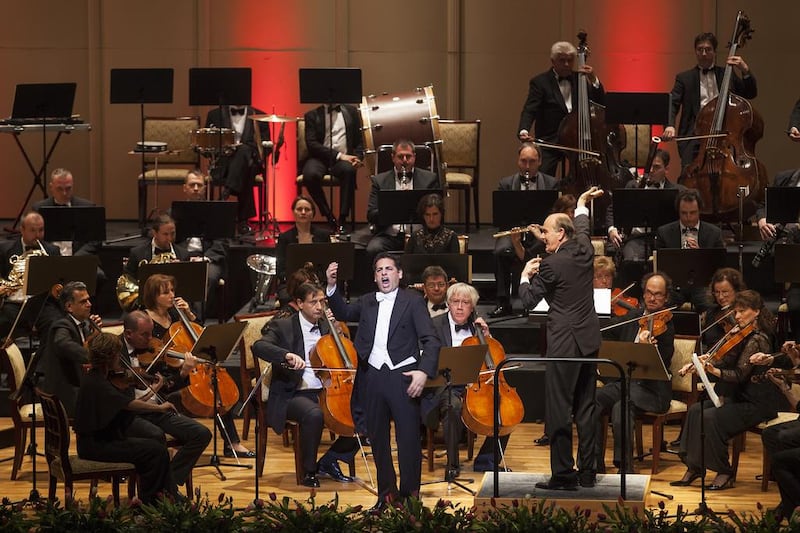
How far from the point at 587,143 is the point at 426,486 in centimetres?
367

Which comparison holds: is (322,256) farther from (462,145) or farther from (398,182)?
(462,145)

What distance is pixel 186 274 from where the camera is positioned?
8516 millimetres

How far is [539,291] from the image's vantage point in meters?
6.93

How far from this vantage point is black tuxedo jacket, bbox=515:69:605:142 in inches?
424

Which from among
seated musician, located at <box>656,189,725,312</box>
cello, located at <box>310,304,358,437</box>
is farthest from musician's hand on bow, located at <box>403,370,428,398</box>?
seated musician, located at <box>656,189,725,312</box>

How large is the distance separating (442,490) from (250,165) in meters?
4.61

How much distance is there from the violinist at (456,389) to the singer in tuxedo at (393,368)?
2.81ft

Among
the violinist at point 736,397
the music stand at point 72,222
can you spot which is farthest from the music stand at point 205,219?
the violinist at point 736,397

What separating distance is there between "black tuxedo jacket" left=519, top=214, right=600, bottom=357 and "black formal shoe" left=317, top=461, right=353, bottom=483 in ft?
5.28

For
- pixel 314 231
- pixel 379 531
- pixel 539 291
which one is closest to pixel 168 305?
pixel 314 231

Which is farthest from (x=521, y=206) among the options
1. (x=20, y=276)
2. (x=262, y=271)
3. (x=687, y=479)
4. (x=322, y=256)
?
(x=20, y=276)

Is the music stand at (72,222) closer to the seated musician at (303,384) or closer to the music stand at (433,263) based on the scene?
the seated musician at (303,384)

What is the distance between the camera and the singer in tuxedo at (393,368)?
6.94 m

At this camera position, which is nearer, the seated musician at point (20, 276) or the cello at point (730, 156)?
the seated musician at point (20, 276)
